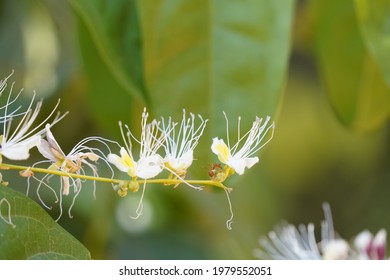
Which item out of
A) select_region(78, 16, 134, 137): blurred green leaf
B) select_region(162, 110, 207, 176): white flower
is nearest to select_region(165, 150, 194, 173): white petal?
select_region(162, 110, 207, 176): white flower

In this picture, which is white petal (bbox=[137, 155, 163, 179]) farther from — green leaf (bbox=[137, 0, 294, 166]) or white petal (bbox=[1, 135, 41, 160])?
green leaf (bbox=[137, 0, 294, 166])

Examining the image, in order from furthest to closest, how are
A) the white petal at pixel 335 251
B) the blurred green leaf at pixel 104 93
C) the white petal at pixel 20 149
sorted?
the blurred green leaf at pixel 104 93
the white petal at pixel 335 251
the white petal at pixel 20 149

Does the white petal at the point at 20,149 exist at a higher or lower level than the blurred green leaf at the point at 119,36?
lower

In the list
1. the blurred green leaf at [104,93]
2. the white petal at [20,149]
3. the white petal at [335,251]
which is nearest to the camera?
the white petal at [20,149]

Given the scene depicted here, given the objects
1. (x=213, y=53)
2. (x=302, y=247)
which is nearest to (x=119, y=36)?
(x=213, y=53)

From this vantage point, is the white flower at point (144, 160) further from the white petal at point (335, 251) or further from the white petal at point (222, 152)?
the white petal at point (335, 251)

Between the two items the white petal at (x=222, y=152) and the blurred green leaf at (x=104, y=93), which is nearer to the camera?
the white petal at (x=222, y=152)

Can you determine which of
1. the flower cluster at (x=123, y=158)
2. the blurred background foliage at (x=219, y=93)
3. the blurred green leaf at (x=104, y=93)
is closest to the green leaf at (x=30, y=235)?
the flower cluster at (x=123, y=158)
